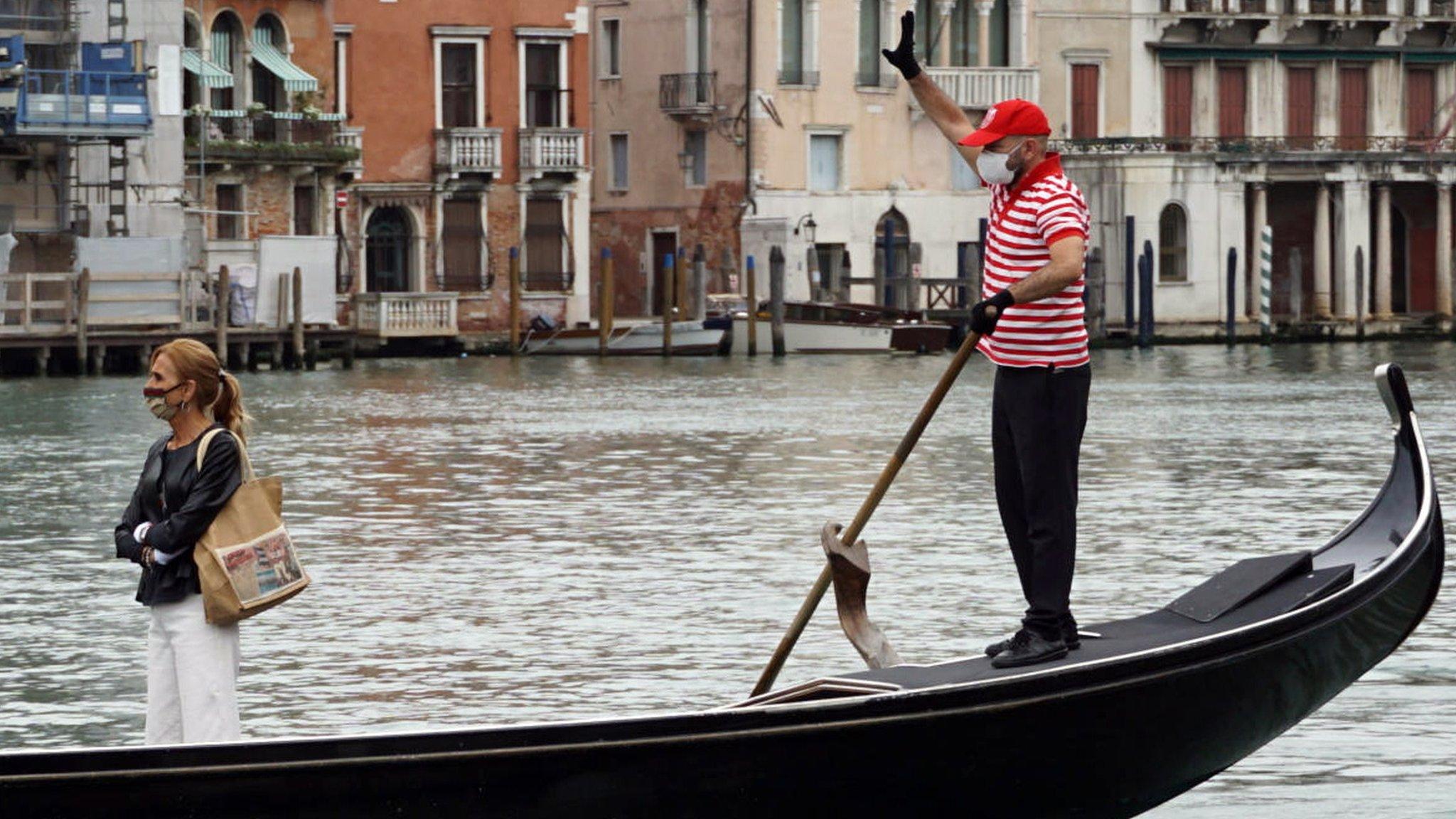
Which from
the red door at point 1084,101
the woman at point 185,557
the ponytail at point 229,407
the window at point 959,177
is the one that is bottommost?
the woman at point 185,557

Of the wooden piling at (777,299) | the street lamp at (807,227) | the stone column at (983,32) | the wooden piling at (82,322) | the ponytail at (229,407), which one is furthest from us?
the stone column at (983,32)

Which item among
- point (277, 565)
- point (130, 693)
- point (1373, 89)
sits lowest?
point (130, 693)

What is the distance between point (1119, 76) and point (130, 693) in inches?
1611

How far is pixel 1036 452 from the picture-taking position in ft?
23.1

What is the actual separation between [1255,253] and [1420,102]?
456 cm

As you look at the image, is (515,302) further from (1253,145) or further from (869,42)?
(1253,145)

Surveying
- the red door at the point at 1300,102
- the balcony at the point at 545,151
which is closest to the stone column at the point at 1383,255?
the red door at the point at 1300,102

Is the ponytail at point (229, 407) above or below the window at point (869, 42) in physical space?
below

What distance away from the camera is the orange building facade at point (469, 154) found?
4341 cm

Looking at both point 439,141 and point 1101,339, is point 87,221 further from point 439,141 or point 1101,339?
point 1101,339

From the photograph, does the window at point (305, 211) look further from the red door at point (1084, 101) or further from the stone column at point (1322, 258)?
the stone column at point (1322, 258)

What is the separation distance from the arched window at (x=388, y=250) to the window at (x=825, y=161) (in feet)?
21.9

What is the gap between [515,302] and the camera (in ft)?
141

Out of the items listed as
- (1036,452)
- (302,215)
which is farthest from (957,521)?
(302,215)
